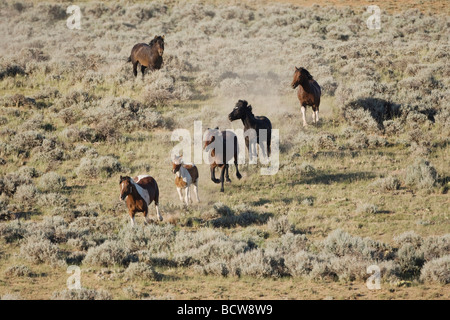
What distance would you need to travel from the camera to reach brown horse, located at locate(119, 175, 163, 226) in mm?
12203

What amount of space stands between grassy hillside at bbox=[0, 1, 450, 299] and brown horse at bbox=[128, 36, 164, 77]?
675 mm

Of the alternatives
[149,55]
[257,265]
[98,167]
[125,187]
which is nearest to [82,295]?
[257,265]

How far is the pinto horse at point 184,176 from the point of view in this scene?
538 inches

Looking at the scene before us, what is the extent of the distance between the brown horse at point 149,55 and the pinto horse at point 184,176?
10689mm

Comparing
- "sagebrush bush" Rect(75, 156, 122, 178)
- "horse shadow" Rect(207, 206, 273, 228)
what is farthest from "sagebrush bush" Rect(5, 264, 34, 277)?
"sagebrush bush" Rect(75, 156, 122, 178)

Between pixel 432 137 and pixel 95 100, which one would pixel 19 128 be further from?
pixel 432 137

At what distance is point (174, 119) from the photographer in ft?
68.8

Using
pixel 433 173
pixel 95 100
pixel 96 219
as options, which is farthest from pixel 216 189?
pixel 95 100

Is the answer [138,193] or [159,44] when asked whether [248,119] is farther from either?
[159,44]

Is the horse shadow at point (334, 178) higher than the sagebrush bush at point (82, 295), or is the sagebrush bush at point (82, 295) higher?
the horse shadow at point (334, 178)

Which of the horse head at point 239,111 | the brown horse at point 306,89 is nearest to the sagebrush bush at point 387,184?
the horse head at point 239,111

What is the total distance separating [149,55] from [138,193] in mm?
13426

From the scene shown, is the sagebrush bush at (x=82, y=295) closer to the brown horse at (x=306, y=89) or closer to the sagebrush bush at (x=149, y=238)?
the sagebrush bush at (x=149, y=238)

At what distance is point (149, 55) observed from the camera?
2459 centimetres
